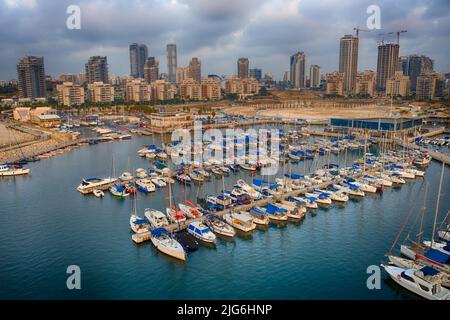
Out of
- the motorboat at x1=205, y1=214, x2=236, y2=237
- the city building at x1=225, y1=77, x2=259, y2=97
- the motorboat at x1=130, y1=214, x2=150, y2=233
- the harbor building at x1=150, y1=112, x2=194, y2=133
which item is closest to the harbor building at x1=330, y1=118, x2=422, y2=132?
the harbor building at x1=150, y1=112, x2=194, y2=133

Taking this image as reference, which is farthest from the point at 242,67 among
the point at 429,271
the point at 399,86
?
the point at 429,271

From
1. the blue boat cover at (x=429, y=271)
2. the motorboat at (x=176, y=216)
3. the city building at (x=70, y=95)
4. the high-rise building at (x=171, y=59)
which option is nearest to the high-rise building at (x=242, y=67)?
the high-rise building at (x=171, y=59)

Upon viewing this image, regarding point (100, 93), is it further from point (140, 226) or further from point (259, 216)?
point (259, 216)

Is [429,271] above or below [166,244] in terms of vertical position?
above

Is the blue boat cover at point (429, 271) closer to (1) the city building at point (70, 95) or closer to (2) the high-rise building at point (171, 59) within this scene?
(1) the city building at point (70, 95)

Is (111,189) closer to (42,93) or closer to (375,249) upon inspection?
(375,249)

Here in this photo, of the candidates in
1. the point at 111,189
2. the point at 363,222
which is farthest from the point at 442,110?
the point at 111,189
